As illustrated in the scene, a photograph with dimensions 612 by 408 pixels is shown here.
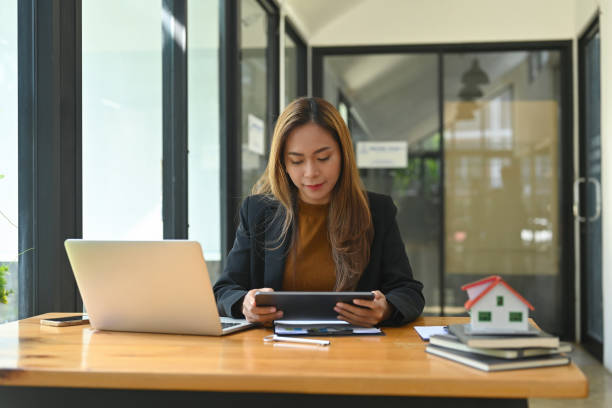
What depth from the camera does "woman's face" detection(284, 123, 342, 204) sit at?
1.90m

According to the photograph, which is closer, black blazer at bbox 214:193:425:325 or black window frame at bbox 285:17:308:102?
black blazer at bbox 214:193:425:325

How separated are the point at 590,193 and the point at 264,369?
427cm

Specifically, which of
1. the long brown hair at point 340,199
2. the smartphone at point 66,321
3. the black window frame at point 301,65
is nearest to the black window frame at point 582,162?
the black window frame at point 301,65

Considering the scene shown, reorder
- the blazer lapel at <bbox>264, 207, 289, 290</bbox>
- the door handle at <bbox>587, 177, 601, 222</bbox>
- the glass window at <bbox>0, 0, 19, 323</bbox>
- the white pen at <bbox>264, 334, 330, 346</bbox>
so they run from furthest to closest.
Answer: the door handle at <bbox>587, 177, 601, 222</bbox> → the blazer lapel at <bbox>264, 207, 289, 290</bbox> → the glass window at <bbox>0, 0, 19, 323</bbox> → the white pen at <bbox>264, 334, 330, 346</bbox>

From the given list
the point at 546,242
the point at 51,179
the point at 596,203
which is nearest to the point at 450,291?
the point at 546,242

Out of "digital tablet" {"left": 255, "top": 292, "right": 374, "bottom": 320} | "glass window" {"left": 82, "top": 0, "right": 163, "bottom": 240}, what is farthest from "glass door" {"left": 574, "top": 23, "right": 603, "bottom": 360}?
"digital tablet" {"left": 255, "top": 292, "right": 374, "bottom": 320}

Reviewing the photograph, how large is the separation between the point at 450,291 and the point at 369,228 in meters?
3.48

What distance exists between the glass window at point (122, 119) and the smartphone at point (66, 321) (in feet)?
1.86

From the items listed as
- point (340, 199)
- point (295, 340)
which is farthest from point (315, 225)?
point (295, 340)

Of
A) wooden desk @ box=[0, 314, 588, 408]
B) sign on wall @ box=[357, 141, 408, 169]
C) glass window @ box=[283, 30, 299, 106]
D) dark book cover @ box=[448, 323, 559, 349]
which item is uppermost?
glass window @ box=[283, 30, 299, 106]

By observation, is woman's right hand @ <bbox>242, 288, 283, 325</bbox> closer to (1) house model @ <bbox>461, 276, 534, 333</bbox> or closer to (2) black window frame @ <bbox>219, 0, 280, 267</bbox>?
(1) house model @ <bbox>461, 276, 534, 333</bbox>

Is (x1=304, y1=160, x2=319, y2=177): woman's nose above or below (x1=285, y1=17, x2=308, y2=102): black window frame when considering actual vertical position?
below

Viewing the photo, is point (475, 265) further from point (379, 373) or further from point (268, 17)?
point (379, 373)

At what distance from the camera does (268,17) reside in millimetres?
4445
